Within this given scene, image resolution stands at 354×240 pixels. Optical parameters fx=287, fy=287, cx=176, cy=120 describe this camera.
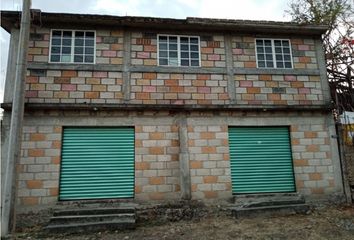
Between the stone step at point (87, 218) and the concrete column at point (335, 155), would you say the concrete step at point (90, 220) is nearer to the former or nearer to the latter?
the stone step at point (87, 218)

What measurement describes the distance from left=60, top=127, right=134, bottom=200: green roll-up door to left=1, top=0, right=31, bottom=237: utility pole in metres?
1.39

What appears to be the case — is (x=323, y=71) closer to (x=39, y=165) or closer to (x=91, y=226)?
(x=91, y=226)

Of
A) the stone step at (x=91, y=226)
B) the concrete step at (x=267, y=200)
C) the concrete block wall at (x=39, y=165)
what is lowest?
the stone step at (x=91, y=226)

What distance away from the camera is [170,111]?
27.2ft

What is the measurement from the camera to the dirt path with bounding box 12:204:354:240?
6.05 metres

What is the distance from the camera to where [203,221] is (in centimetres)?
729

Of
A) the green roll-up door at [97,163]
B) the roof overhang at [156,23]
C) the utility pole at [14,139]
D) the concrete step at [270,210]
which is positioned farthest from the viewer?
the roof overhang at [156,23]

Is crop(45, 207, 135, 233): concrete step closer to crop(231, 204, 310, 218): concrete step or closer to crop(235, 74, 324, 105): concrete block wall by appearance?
crop(231, 204, 310, 218): concrete step

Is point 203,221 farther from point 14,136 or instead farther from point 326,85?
point 326,85

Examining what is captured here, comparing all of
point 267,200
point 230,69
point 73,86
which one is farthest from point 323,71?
point 73,86

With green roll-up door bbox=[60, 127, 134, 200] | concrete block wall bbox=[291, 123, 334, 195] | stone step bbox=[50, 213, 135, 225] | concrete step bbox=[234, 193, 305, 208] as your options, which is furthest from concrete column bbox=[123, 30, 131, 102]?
concrete block wall bbox=[291, 123, 334, 195]

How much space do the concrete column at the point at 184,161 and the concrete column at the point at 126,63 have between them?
1.73 m

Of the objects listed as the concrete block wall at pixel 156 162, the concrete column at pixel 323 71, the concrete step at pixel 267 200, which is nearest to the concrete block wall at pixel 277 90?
the concrete column at pixel 323 71

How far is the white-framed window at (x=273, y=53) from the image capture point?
904cm
